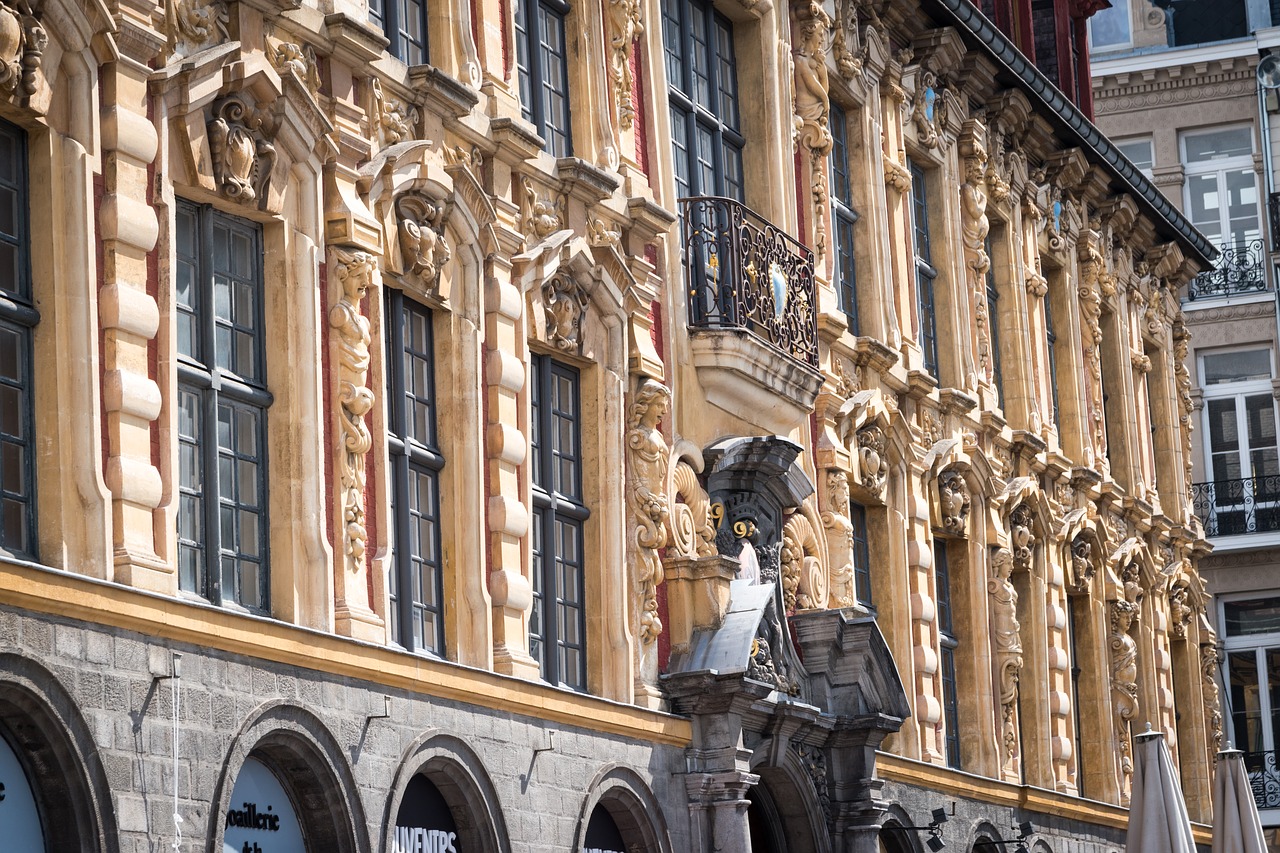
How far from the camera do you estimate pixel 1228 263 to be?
3994cm

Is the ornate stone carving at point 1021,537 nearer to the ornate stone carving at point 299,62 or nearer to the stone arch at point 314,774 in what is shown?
the ornate stone carving at point 299,62

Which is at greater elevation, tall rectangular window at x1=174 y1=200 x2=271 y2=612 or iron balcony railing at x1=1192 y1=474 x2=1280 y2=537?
iron balcony railing at x1=1192 y1=474 x2=1280 y2=537

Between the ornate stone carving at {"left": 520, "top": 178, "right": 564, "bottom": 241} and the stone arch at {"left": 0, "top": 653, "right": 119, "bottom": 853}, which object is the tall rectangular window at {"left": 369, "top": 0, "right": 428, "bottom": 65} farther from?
the stone arch at {"left": 0, "top": 653, "right": 119, "bottom": 853}

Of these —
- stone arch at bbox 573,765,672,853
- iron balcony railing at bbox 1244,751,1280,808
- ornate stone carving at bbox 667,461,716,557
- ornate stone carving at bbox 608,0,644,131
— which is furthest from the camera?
iron balcony railing at bbox 1244,751,1280,808

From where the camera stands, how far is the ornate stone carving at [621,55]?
1878 centimetres

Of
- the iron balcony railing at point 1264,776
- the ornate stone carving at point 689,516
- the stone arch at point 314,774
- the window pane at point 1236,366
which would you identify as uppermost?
the window pane at point 1236,366

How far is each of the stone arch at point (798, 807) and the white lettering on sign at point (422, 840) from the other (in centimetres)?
522

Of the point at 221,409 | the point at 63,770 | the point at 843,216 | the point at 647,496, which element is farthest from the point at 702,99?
the point at 63,770

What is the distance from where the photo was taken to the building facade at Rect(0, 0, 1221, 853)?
12.2 meters

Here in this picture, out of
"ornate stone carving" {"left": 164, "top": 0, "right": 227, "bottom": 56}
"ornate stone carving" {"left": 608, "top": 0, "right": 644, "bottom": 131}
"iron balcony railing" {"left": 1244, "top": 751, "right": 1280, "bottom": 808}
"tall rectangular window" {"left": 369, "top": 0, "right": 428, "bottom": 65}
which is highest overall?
"ornate stone carving" {"left": 608, "top": 0, "right": 644, "bottom": 131}

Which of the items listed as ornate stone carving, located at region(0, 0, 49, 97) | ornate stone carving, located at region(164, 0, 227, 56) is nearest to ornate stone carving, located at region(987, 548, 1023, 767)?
ornate stone carving, located at region(164, 0, 227, 56)

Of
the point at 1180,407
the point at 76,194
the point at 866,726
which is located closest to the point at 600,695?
the point at 866,726

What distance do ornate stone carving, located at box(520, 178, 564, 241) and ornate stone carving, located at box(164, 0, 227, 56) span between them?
3.67 metres

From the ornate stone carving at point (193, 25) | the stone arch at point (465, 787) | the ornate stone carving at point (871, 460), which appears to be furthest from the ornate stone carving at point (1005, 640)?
the ornate stone carving at point (193, 25)
